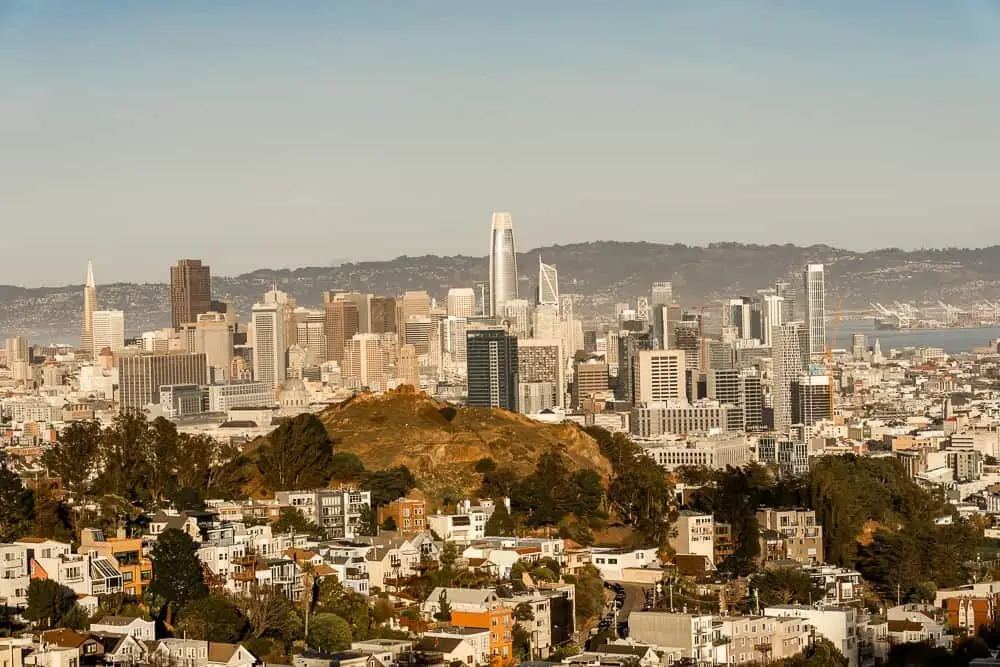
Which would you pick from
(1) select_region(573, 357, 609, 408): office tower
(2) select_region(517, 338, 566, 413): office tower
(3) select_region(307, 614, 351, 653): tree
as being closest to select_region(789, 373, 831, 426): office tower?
(1) select_region(573, 357, 609, 408): office tower

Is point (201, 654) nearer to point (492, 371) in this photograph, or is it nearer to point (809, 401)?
point (492, 371)

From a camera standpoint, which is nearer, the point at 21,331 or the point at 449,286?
the point at 21,331

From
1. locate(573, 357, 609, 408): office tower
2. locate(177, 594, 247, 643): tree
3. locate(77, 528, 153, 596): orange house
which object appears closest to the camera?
locate(177, 594, 247, 643): tree

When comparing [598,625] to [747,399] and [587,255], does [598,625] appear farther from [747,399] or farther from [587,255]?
[587,255]

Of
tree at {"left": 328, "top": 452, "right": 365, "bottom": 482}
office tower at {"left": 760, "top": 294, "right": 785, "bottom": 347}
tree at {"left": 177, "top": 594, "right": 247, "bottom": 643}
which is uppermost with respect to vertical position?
office tower at {"left": 760, "top": 294, "right": 785, "bottom": 347}

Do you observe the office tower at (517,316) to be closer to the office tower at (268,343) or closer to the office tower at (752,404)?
the office tower at (268,343)

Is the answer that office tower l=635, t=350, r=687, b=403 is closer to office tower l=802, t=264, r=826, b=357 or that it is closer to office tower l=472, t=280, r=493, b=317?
office tower l=802, t=264, r=826, b=357

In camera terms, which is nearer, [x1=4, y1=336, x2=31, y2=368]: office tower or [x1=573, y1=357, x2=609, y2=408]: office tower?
[x1=573, y1=357, x2=609, y2=408]: office tower

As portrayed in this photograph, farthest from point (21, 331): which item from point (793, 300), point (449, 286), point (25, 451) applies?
point (25, 451)
